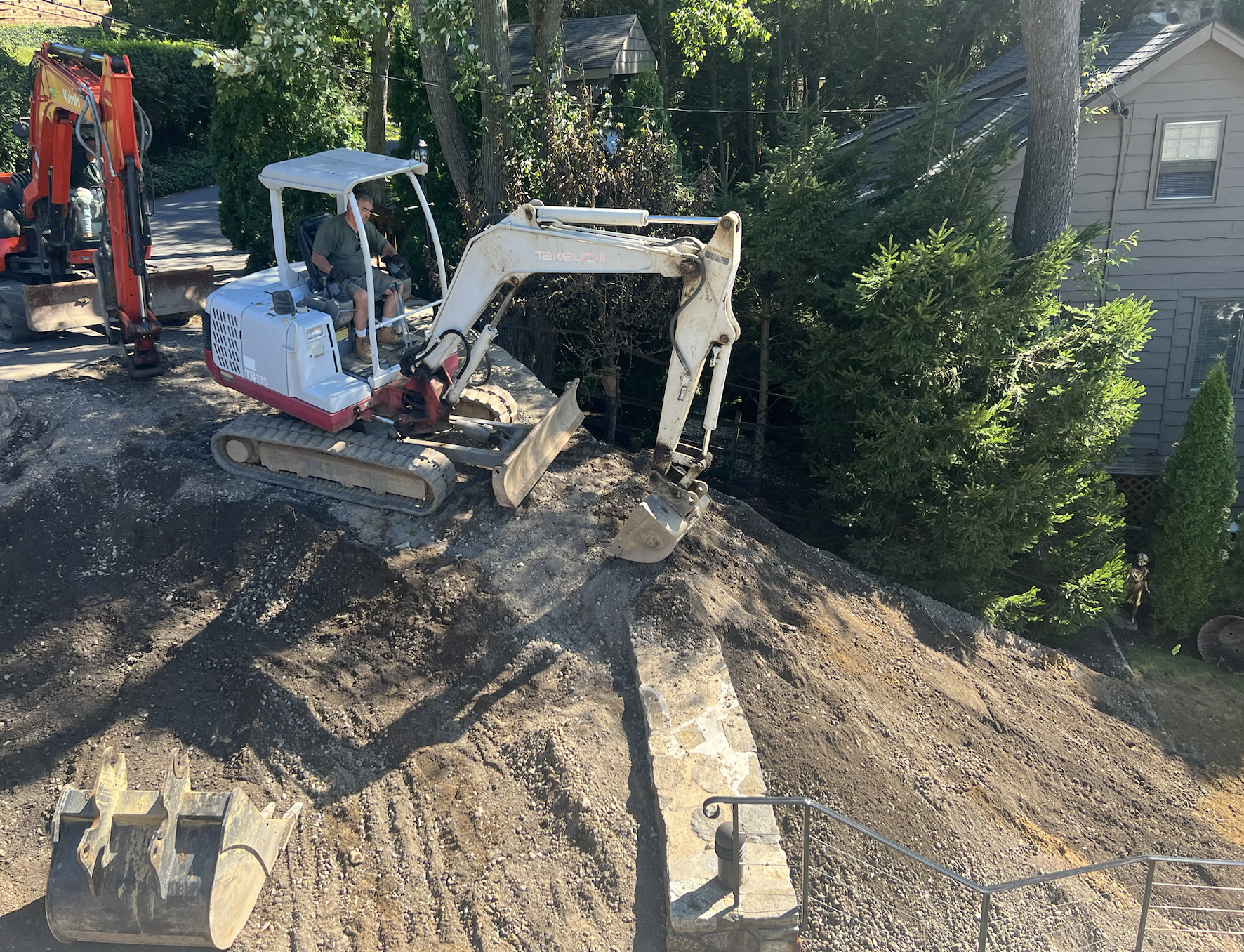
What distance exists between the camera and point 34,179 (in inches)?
482

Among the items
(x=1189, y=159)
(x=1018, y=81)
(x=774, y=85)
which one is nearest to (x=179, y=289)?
(x=1018, y=81)

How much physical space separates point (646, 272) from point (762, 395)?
449 cm

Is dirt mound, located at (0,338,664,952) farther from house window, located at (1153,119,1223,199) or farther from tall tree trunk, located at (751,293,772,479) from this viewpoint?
house window, located at (1153,119,1223,199)

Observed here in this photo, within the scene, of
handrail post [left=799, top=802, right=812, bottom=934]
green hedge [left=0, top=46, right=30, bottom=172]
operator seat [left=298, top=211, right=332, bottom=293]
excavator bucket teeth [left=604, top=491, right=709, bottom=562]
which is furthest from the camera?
green hedge [left=0, top=46, right=30, bottom=172]

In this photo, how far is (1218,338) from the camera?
14.0 meters

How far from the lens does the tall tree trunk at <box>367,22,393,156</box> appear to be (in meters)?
13.7

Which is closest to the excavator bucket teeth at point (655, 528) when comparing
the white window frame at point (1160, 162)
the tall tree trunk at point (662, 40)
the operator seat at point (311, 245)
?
the operator seat at point (311, 245)

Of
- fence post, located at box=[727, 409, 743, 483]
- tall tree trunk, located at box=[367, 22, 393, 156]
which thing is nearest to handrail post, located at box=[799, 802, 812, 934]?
fence post, located at box=[727, 409, 743, 483]

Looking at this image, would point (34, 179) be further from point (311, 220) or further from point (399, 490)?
point (399, 490)

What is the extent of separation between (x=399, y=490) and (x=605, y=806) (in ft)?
12.2

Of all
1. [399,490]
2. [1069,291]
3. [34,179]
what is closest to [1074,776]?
[399,490]

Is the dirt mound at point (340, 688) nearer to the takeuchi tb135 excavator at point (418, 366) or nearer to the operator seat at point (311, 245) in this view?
the takeuchi tb135 excavator at point (418, 366)

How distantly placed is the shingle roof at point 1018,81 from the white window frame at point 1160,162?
93 centimetres

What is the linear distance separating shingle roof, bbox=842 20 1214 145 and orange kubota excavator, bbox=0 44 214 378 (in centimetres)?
795
